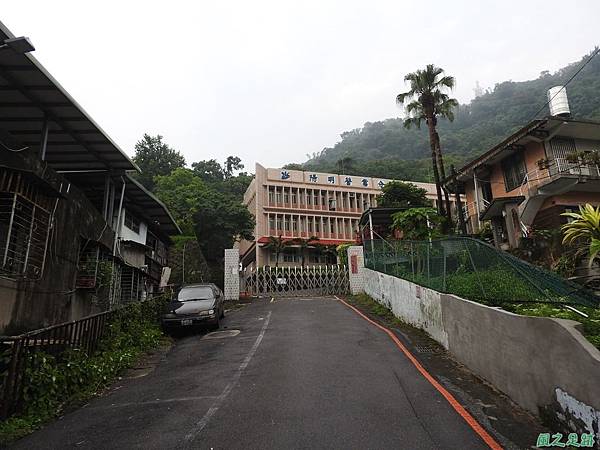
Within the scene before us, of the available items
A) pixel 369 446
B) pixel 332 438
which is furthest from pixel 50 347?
pixel 369 446

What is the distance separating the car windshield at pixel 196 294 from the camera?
1260 cm

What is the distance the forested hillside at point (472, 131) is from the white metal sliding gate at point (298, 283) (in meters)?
15.8

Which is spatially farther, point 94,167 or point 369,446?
point 94,167

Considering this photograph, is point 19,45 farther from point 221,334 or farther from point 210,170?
point 210,170

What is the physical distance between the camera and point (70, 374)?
6.44 metres

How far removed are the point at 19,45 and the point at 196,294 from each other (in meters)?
8.13

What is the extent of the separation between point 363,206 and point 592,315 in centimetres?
4430

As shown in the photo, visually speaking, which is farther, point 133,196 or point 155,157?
point 155,157

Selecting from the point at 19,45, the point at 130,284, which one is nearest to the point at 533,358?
the point at 19,45

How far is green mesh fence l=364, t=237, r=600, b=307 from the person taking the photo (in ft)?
21.1

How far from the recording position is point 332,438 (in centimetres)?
422

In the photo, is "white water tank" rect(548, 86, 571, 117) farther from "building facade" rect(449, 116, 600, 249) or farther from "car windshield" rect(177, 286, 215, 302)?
"car windshield" rect(177, 286, 215, 302)

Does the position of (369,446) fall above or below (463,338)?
below

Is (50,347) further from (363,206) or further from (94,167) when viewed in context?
(363,206)
